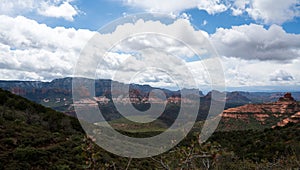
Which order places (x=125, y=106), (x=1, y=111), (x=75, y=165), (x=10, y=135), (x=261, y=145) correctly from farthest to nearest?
(x=261, y=145)
(x=1, y=111)
(x=10, y=135)
(x=75, y=165)
(x=125, y=106)

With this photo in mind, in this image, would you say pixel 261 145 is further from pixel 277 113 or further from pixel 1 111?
pixel 277 113

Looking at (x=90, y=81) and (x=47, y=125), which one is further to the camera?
(x=47, y=125)

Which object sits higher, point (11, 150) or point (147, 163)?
point (11, 150)

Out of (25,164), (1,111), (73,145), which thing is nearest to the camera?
(25,164)

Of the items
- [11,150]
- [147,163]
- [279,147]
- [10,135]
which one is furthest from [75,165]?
[279,147]

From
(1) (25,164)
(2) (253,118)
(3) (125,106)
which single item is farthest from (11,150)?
(2) (253,118)

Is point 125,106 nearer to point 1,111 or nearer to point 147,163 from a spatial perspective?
point 147,163

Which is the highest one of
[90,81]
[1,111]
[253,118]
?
[90,81]

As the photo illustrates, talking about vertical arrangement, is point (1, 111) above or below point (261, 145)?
above

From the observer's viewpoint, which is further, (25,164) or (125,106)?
(25,164)
